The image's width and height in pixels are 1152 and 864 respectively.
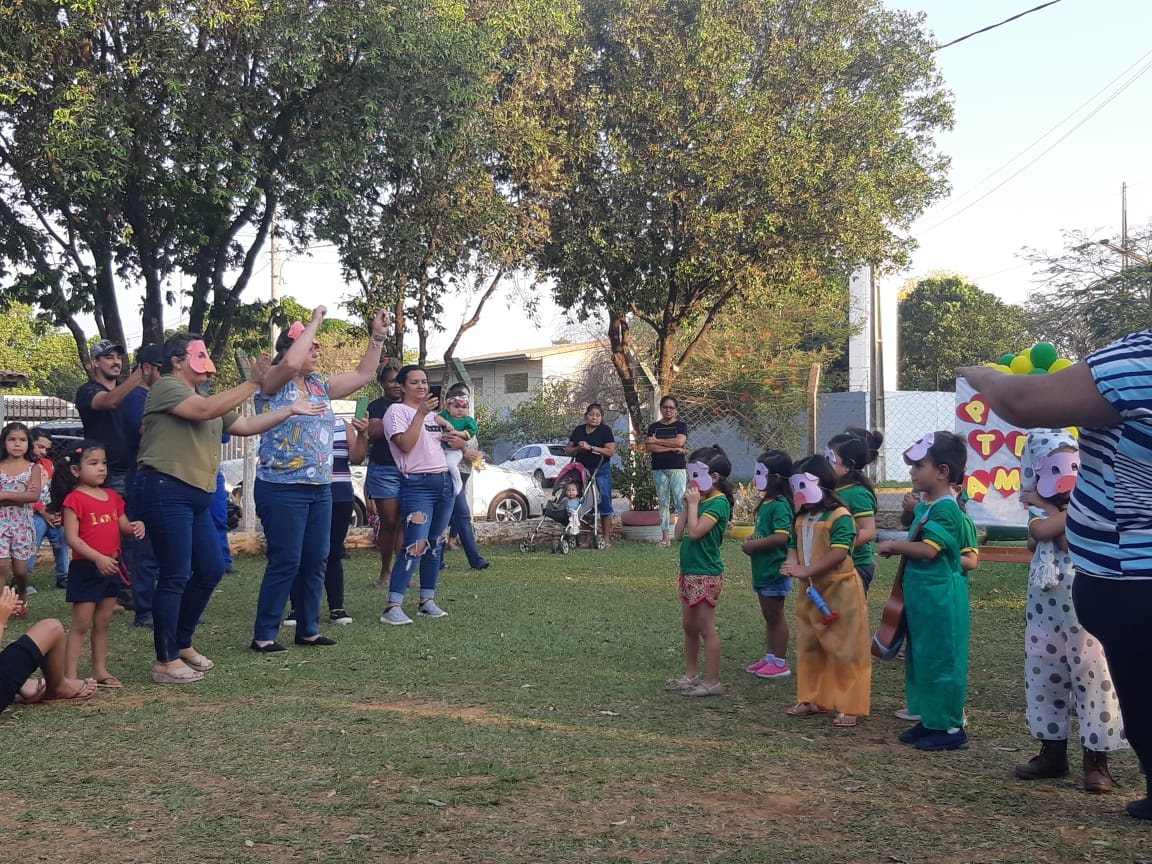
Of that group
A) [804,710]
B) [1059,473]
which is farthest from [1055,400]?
[804,710]

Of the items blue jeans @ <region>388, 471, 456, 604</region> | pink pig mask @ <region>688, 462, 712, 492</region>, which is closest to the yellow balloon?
pink pig mask @ <region>688, 462, 712, 492</region>

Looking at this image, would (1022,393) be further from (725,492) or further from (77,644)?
(77,644)

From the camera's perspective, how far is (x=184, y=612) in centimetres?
616

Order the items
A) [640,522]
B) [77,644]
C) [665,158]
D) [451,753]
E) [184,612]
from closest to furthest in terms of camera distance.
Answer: [451,753]
[77,644]
[184,612]
[640,522]
[665,158]

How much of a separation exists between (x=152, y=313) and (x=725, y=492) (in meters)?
11.5

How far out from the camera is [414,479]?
26.1 ft

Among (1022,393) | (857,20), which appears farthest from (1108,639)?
(857,20)

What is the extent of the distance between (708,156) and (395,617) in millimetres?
10385

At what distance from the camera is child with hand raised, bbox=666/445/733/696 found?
5.73 m

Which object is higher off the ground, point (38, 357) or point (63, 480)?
point (38, 357)

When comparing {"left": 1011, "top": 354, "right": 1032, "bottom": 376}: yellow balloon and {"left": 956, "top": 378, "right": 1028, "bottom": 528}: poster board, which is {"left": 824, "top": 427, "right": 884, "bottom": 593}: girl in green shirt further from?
{"left": 956, "top": 378, "right": 1028, "bottom": 528}: poster board

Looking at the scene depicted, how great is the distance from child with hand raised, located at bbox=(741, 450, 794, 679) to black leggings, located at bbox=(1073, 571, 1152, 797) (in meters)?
3.11

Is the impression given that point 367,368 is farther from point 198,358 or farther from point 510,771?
point 510,771

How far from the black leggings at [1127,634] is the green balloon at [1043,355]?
5.64 ft
